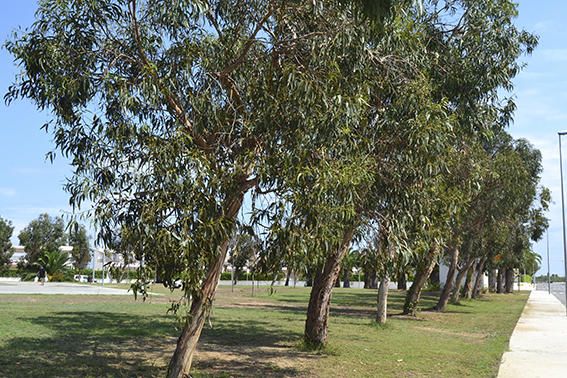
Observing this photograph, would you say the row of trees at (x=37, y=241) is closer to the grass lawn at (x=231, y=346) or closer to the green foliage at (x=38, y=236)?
the green foliage at (x=38, y=236)

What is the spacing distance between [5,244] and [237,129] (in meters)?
68.9

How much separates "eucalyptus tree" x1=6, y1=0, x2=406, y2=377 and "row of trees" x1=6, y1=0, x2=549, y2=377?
21 mm

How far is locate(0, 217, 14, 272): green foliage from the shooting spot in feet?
231

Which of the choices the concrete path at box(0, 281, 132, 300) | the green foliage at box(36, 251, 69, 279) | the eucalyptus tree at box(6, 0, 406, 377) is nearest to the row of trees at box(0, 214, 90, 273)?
the green foliage at box(36, 251, 69, 279)

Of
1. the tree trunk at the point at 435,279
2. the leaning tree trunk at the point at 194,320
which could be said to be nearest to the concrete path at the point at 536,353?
the leaning tree trunk at the point at 194,320

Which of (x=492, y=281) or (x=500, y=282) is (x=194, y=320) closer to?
(x=500, y=282)

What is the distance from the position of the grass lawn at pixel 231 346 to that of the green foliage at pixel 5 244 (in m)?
51.5

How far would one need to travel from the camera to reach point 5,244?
71438 mm

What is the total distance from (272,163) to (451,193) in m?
4.85

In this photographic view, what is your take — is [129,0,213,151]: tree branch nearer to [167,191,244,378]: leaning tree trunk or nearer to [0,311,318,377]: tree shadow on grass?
[167,191,244,378]: leaning tree trunk

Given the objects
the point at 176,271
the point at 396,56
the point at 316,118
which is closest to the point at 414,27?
the point at 396,56

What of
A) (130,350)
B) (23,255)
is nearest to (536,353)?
(130,350)

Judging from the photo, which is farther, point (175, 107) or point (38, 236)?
point (38, 236)

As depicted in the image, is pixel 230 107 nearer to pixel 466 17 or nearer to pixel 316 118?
pixel 316 118
